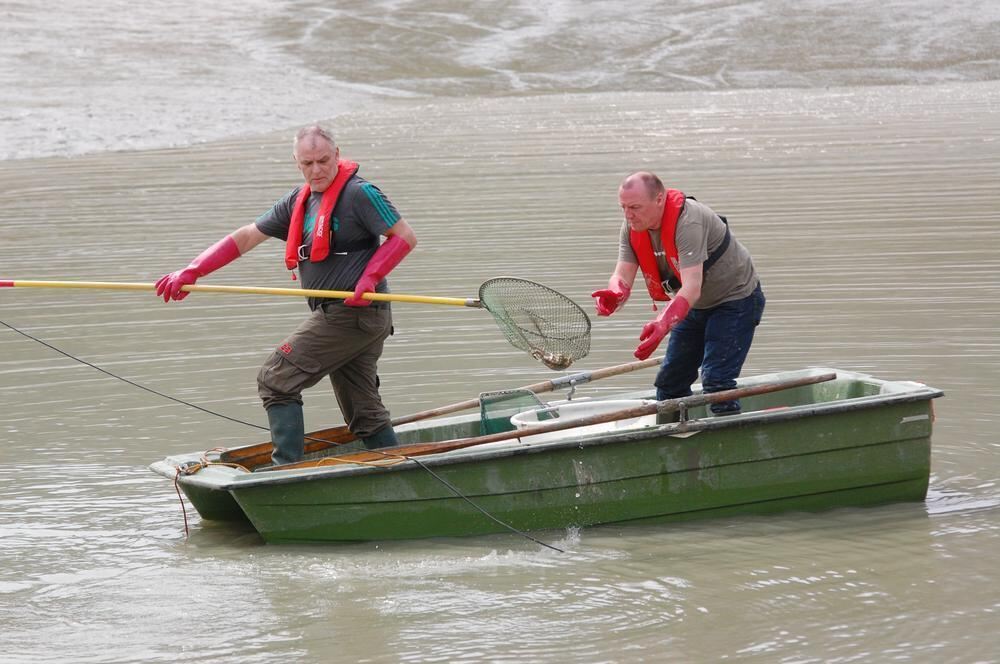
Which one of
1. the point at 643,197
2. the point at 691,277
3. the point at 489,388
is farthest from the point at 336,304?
the point at 489,388

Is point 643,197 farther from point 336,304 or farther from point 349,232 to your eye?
point 336,304

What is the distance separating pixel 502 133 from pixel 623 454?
57.9 ft

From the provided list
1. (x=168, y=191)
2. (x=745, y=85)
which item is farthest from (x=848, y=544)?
(x=745, y=85)

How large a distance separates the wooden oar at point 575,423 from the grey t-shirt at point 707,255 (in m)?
0.44

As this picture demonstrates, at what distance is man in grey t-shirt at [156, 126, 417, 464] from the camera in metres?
6.88

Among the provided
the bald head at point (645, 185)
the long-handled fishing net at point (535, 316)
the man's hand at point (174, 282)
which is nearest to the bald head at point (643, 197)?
the bald head at point (645, 185)

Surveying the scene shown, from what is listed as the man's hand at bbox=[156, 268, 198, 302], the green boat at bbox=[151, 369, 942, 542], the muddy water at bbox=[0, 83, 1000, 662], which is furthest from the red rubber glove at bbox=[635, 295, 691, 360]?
the man's hand at bbox=[156, 268, 198, 302]

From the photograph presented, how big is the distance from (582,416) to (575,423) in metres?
1.16

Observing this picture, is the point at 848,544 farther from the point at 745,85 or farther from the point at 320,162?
the point at 745,85

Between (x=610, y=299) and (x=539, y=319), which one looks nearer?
(x=610, y=299)

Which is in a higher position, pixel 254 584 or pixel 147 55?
pixel 147 55

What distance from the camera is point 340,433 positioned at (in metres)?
7.60

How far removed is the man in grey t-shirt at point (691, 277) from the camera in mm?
6664

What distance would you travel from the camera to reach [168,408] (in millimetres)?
9617
